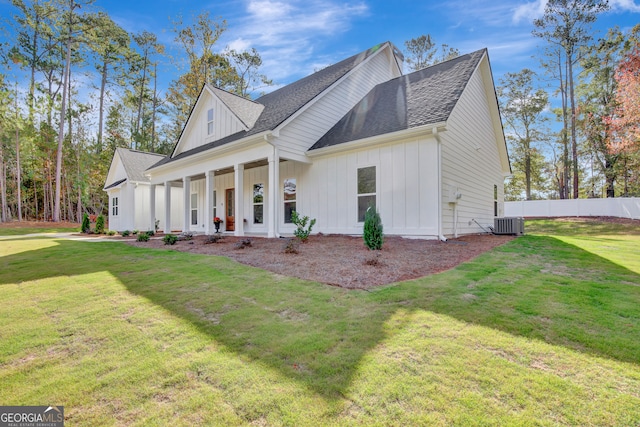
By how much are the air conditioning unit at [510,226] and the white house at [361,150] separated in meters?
0.90

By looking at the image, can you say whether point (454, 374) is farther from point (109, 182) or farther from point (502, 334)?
point (109, 182)

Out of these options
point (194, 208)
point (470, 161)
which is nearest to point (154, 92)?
point (194, 208)

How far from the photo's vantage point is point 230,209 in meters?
14.5

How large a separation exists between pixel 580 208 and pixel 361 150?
20401mm

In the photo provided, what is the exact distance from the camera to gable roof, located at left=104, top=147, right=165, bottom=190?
688 inches

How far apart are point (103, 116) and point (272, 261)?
2979cm

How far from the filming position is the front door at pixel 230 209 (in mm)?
14172

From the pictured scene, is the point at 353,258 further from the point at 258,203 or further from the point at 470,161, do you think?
the point at 258,203

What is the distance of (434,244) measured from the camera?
7754 mm

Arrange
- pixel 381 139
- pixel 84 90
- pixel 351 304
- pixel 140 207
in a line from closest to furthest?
pixel 351 304
pixel 381 139
pixel 140 207
pixel 84 90

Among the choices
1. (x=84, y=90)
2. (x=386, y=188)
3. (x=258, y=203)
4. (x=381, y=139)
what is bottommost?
(x=258, y=203)

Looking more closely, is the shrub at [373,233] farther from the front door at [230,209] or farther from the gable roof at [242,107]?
the front door at [230,209]

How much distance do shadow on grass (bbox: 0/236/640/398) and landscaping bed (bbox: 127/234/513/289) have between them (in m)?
0.39

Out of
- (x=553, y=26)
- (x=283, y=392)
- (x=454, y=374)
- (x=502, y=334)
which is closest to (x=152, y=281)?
(x=283, y=392)
